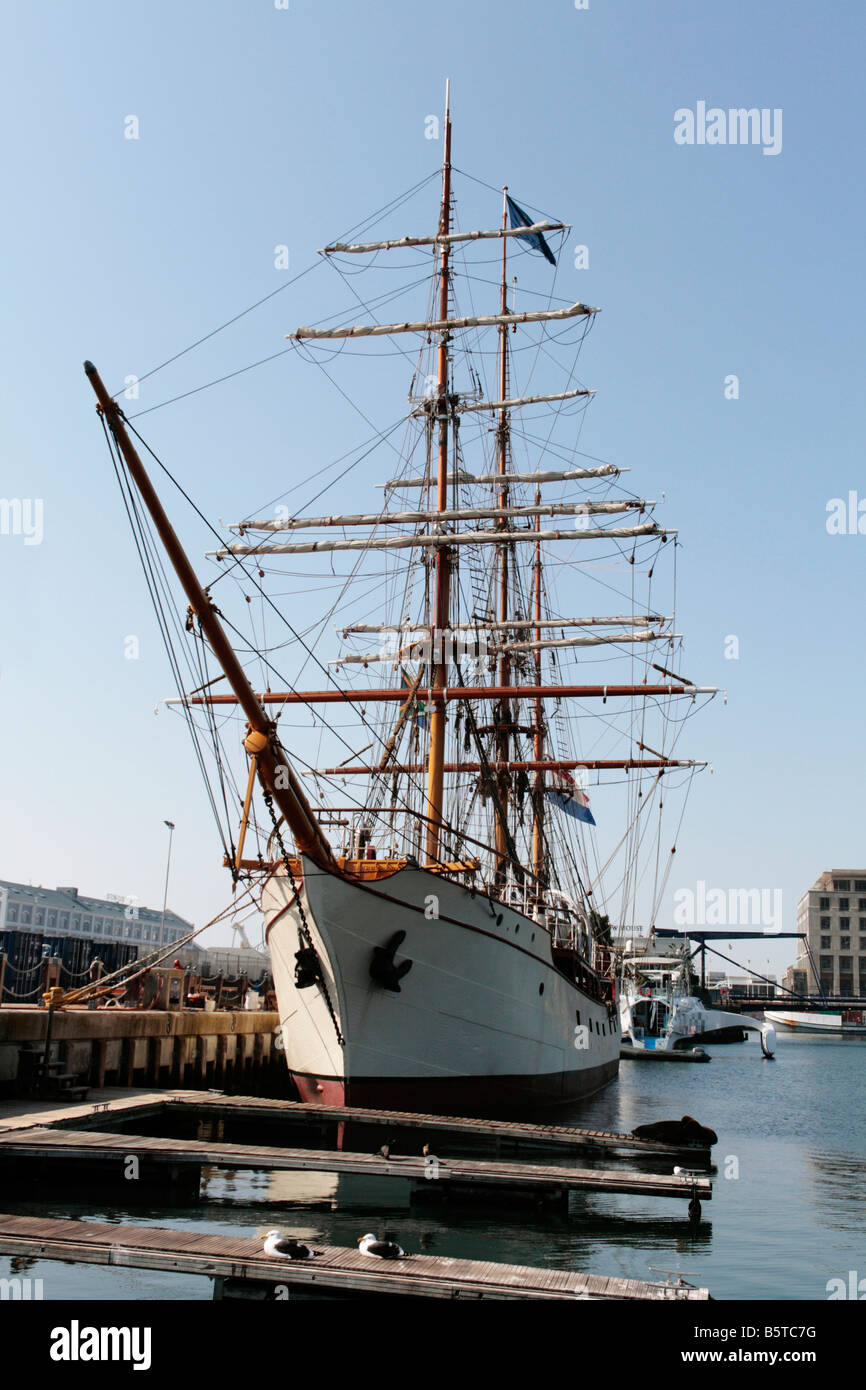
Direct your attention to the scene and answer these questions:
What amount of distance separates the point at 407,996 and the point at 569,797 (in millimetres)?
31132

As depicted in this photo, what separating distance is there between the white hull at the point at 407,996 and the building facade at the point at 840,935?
10421 cm

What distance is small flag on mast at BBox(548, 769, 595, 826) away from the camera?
4906 centimetres

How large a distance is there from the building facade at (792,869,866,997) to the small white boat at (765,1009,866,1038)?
11.7 m

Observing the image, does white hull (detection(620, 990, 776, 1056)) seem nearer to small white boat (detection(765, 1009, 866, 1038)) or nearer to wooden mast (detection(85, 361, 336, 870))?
small white boat (detection(765, 1009, 866, 1038))

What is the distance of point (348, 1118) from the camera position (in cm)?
1856

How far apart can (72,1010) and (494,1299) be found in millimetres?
13998

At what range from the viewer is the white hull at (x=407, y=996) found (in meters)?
20.9

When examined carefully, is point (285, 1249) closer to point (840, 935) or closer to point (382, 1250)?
point (382, 1250)

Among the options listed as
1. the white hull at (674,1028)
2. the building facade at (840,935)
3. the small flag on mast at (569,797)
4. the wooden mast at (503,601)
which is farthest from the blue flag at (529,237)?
the building facade at (840,935)

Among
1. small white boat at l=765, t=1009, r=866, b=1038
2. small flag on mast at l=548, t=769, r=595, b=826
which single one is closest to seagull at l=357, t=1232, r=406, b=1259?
small flag on mast at l=548, t=769, r=595, b=826

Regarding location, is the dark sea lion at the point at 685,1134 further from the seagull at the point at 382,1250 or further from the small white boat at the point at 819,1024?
the small white boat at the point at 819,1024

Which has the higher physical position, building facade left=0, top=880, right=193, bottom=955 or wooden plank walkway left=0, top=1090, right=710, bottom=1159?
building facade left=0, top=880, right=193, bottom=955

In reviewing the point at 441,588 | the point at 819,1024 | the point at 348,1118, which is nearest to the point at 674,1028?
the point at 819,1024
